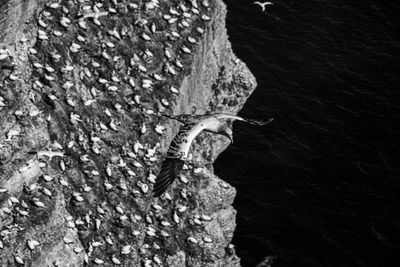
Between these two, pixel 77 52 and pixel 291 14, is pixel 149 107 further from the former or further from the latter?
pixel 291 14

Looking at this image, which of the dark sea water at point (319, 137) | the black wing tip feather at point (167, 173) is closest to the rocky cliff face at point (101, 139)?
the black wing tip feather at point (167, 173)

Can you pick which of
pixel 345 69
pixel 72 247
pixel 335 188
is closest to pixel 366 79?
pixel 345 69

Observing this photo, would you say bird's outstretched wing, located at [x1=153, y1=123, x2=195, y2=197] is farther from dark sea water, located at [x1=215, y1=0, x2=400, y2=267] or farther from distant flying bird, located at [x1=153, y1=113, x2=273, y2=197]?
dark sea water, located at [x1=215, y1=0, x2=400, y2=267]

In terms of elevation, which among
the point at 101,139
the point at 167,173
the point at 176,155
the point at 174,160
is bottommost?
the point at 101,139

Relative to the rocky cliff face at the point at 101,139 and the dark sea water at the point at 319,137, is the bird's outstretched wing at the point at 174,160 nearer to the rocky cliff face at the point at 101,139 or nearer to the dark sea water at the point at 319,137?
the rocky cliff face at the point at 101,139

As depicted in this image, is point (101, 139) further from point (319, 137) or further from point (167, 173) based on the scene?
point (319, 137)

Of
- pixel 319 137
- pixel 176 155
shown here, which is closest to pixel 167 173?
pixel 176 155

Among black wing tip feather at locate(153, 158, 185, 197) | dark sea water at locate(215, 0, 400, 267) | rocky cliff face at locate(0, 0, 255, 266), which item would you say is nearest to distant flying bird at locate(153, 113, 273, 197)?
black wing tip feather at locate(153, 158, 185, 197)
